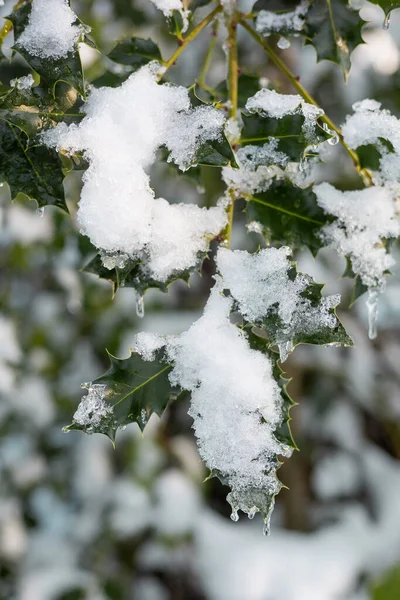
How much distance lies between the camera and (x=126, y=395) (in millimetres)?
685

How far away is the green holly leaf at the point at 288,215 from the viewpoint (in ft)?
2.59

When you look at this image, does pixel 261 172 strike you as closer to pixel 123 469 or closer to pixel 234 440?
pixel 234 440

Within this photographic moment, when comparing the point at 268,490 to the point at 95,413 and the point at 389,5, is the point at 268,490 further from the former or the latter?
the point at 389,5

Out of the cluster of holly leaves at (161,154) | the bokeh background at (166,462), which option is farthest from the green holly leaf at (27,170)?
the bokeh background at (166,462)

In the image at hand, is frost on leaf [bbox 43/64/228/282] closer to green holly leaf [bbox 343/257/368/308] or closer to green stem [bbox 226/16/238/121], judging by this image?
green stem [bbox 226/16/238/121]

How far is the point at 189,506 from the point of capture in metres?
2.53

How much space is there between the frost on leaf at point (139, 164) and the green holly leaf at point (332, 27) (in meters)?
0.25

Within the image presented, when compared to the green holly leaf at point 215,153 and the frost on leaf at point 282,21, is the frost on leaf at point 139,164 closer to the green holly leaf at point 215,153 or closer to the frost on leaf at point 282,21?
the green holly leaf at point 215,153

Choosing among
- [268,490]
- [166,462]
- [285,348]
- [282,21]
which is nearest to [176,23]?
[282,21]

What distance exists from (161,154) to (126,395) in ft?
0.99

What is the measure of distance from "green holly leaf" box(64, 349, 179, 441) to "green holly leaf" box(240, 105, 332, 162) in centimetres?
27

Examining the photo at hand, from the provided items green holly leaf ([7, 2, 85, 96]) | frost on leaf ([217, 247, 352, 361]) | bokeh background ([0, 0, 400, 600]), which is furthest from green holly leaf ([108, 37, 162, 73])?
bokeh background ([0, 0, 400, 600])

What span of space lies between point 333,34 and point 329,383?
2345 mm

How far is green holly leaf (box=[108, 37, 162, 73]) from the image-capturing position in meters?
0.88
